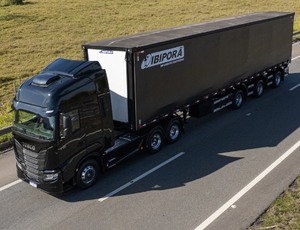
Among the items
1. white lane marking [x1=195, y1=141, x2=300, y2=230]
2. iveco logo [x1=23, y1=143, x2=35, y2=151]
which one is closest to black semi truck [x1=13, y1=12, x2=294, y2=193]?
iveco logo [x1=23, y1=143, x2=35, y2=151]

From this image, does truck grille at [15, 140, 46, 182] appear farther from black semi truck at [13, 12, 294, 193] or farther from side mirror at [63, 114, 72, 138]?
side mirror at [63, 114, 72, 138]

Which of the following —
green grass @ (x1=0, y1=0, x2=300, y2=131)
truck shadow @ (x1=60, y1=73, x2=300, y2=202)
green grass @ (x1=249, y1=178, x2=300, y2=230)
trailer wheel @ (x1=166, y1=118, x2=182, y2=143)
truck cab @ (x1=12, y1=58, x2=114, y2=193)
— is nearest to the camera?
green grass @ (x1=249, y1=178, x2=300, y2=230)

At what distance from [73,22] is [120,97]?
30.7 meters

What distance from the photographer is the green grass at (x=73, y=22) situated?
2523 centimetres

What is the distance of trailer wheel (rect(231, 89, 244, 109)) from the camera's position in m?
15.6

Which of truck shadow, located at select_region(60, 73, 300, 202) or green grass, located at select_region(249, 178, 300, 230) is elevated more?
green grass, located at select_region(249, 178, 300, 230)

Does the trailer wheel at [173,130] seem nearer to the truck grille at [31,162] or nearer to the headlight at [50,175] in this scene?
the headlight at [50,175]

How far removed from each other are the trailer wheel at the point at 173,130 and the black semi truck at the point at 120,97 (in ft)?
0.10

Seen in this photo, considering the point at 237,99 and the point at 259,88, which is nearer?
the point at 237,99

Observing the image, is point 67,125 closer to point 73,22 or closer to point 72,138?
point 72,138

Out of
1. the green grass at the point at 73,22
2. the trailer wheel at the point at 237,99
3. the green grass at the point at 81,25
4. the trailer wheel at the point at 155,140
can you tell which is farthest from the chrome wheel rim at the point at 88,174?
the trailer wheel at the point at 237,99

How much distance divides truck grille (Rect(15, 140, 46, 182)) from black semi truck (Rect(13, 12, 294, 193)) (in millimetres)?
25

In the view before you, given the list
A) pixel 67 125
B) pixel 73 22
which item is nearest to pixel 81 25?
pixel 73 22

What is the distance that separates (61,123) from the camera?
9.13m
